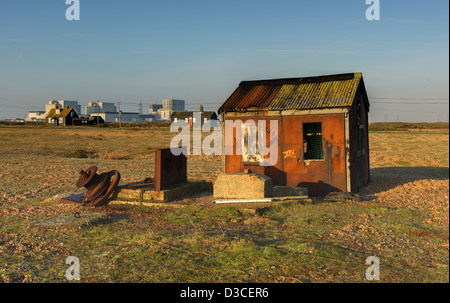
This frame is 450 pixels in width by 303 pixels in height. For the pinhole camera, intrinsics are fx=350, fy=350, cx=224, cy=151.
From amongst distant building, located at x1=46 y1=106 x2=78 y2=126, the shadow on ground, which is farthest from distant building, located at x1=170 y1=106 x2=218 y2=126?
the shadow on ground

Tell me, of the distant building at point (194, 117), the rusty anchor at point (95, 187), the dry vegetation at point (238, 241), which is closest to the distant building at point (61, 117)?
the distant building at point (194, 117)

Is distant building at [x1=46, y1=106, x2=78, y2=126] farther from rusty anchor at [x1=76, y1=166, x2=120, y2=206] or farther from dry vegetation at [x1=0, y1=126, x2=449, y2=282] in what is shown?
rusty anchor at [x1=76, y1=166, x2=120, y2=206]

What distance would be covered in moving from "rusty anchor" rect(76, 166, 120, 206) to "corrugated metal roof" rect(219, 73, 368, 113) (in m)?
5.14

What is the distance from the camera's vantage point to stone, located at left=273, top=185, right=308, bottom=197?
11844 mm

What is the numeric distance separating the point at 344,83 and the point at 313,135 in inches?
98.3

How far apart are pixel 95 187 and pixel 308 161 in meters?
7.47

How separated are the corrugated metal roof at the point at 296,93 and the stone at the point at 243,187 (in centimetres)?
329

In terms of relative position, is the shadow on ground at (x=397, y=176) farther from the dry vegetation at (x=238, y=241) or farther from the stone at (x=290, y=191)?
the stone at (x=290, y=191)

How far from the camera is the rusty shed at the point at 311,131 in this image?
12391mm

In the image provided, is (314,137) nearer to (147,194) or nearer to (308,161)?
(308,161)
